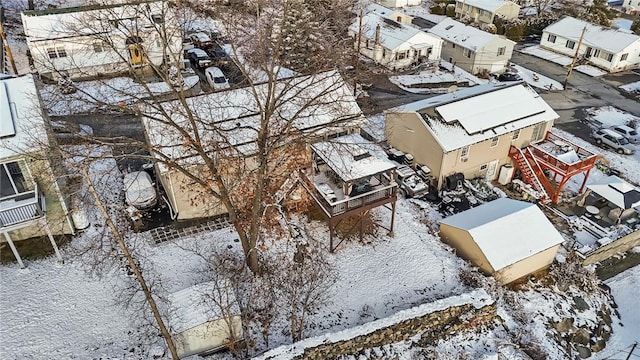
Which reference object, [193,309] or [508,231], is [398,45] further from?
[193,309]

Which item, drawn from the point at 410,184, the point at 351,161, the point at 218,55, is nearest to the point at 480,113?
the point at 410,184

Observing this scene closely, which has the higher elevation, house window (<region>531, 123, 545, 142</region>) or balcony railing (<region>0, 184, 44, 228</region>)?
balcony railing (<region>0, 184, 44, 228</region>)

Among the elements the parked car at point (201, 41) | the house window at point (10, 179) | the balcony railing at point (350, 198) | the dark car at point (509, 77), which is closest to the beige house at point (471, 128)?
the balcony railing at point (350, 198)

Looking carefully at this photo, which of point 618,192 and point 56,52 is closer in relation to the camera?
point 618,192

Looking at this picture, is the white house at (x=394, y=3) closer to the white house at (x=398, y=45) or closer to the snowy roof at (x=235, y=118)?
the white house at (x=398, y=45)

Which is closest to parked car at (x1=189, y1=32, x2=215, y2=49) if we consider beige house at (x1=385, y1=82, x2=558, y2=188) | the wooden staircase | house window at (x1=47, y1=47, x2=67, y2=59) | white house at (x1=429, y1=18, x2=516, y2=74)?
house window at (x1=47, y1=47, x2=67, y2=59)

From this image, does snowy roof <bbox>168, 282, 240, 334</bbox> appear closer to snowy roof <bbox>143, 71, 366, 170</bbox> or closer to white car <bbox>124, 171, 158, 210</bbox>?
snowy roof <bbox>143, 71, 366, 170</bbox>
